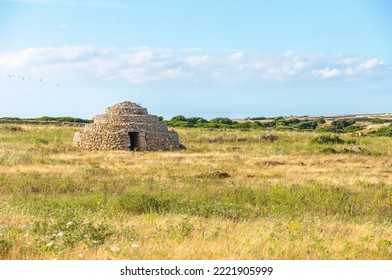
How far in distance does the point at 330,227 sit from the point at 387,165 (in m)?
15.2

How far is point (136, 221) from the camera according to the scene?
10.2m

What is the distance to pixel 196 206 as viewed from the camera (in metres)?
12.3

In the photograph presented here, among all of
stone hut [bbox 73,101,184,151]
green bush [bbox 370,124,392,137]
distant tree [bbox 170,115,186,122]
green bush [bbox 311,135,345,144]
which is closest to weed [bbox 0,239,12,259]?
stone hut [bbox 73,101,184,151]

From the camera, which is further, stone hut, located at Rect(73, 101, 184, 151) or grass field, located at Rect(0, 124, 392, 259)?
stone hut, located at Rect(73, 101, 184, 151)

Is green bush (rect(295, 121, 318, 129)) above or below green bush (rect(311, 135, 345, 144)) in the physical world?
above

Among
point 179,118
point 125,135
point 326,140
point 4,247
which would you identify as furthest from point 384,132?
point 4,247

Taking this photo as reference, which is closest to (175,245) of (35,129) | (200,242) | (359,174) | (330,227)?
(200,242)

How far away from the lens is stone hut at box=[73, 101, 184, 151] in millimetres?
A: 31812

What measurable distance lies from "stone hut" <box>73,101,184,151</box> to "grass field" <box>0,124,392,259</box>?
4.39m

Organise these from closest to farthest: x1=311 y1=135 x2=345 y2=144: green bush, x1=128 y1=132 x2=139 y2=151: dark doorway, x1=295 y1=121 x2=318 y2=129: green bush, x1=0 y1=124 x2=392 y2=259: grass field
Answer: x1=0 y1=124 x2=392 y2=259: grass field < x1=128 y1=132 x2=139 y2=151: dark doorway < x1=311 y1=135 x2=345 y2=144: green bush < x1=295 y1=121 x2=318 y2=129: green bush

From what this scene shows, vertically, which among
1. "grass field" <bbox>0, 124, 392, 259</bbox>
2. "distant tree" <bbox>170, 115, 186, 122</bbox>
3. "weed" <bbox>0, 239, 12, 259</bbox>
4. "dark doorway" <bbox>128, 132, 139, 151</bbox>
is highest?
"distant tree" <bbox>170, 115, 186, 122</bbox>

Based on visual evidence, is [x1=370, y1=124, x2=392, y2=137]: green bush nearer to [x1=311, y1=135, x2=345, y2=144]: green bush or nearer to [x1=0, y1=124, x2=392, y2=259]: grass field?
[x1=311, y1=135, x2=345, y2=144]: green bush

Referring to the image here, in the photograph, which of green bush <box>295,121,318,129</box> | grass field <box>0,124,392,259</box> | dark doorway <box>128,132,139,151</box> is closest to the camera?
grass field <box>0,124,392,259</box>

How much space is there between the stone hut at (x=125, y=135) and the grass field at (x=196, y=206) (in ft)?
14.4
